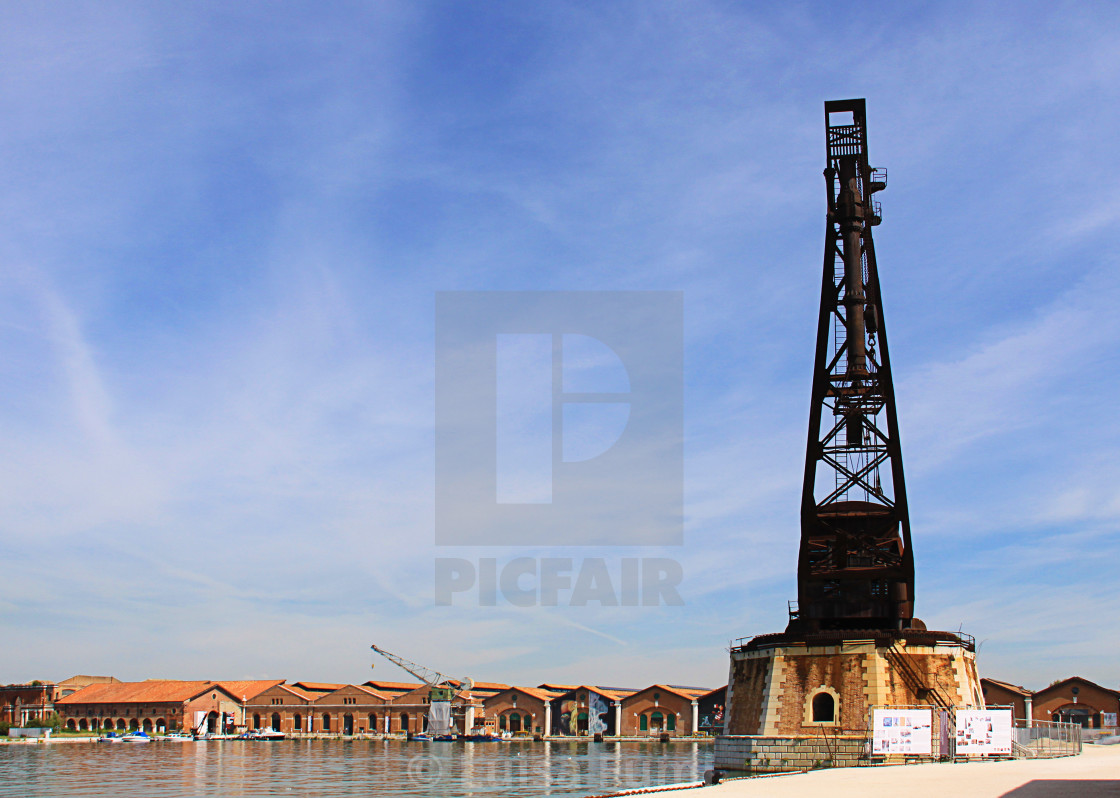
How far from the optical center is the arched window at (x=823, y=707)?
4212cm

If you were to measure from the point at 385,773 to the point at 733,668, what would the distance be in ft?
78.5

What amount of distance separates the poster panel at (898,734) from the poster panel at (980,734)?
1.25m

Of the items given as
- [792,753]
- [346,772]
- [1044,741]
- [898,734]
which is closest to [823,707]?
[792,753]

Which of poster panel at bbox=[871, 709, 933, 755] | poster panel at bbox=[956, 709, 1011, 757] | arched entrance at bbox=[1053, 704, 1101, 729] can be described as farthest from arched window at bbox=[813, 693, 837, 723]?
arched entrance at bbox=[1053, 704, 1101, 729]

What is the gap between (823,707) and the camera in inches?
1666

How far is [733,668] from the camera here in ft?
159

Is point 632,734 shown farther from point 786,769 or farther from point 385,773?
point 786,769

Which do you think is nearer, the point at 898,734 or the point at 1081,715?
the point at 898,734

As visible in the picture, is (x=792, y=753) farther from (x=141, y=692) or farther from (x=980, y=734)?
(x=141, y=692)

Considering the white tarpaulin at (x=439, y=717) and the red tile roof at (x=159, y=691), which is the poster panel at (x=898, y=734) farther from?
the red tile roof at (x=159, y=691)

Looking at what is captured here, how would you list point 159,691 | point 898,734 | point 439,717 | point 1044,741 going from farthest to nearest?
point 159,691
point 439,717
point 1044,741
point 898,734

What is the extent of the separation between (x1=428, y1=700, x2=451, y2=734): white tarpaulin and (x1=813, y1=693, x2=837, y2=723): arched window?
88.2 metres

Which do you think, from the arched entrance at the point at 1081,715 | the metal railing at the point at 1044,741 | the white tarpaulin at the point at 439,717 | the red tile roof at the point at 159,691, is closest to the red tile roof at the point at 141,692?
the red tile roof at the point at 159,691

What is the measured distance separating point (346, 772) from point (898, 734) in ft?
116
